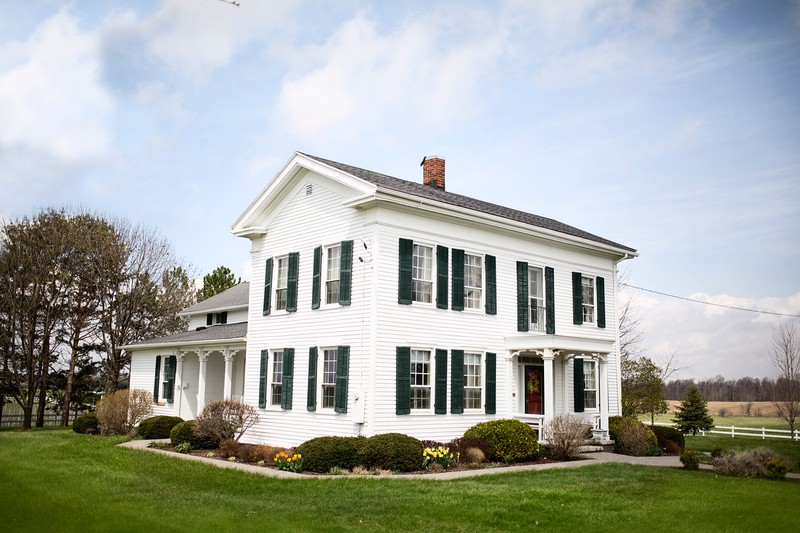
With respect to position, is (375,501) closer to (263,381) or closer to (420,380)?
(420,380)

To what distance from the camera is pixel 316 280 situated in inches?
791

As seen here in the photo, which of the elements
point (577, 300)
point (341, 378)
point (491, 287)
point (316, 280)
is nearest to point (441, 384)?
point (341, 378)

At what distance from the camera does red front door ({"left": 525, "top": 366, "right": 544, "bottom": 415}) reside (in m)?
22.1

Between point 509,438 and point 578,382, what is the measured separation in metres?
5.08

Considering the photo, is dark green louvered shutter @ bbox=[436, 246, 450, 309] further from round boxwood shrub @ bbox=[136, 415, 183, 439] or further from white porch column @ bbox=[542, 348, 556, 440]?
round boxwood shrub @ bbox=[136, 415, 183, 439]

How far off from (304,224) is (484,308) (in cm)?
599

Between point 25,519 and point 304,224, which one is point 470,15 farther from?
point 25,519

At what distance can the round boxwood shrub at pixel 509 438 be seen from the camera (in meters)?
18.5

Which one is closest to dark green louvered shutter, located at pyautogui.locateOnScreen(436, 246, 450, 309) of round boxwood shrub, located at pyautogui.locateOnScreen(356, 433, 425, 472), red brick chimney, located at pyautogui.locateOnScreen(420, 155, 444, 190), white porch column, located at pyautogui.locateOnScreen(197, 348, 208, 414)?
round boxwood shrub, located at pyautogui.locateOnScreen(356, 433, 425, 472)

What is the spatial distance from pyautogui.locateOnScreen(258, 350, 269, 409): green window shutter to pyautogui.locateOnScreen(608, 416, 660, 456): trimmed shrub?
10.9m

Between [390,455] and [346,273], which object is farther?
[346,273]

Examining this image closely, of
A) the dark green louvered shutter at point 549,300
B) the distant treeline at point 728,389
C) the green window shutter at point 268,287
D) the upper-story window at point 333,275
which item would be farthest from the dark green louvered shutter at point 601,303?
the distant treeline at point 728,389

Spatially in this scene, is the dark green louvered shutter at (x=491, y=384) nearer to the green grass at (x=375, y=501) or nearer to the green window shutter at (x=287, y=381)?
the green grass at (x=375, y=501)

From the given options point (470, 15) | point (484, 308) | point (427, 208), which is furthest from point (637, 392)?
point (470, 15)
